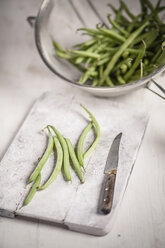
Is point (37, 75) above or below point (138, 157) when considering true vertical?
above

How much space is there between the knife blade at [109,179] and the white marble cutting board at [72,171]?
26 millimetres

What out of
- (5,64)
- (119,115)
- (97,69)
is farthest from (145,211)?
(5,64)

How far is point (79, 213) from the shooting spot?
1.35 metres

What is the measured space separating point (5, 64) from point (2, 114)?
16.6 inches

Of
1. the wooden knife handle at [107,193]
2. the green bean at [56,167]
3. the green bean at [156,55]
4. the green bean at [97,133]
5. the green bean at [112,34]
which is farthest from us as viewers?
the green bean at [112,34]

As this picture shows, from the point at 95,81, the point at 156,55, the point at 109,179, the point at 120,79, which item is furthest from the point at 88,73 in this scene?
the point at 109,179

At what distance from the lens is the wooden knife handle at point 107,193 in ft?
4.31

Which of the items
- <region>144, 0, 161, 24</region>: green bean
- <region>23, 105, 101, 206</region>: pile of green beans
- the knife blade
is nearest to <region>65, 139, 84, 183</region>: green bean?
<region>23, 105, 101, 206</region>: pile of green beans

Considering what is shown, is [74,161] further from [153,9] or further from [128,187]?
[153,9]

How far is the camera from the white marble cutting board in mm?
1359

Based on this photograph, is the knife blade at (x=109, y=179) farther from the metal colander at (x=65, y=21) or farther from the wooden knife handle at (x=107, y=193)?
the metal colander at (x=65, y=21)

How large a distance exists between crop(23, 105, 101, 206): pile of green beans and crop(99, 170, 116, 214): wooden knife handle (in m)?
0.11

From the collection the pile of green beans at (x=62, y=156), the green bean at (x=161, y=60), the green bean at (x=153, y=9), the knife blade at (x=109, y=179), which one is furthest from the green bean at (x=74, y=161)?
the green bean at (x=153, y=9)

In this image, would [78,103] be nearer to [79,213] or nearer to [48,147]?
[48,147]
